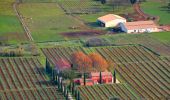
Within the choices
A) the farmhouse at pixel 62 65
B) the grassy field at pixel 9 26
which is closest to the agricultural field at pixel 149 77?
the farmhouse at pixel 62 65

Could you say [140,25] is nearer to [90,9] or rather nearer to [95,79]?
[90,9]

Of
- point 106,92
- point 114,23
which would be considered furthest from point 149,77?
point 114,23

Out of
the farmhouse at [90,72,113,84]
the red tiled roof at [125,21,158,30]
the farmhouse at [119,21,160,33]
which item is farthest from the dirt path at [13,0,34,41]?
the farmhouse at [90,72,113,84]

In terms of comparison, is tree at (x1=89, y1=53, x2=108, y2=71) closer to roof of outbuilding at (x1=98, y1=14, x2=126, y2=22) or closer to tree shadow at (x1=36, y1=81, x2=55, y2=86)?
tree shadow at (x1=36, y1=81, x2=55, y2=86)

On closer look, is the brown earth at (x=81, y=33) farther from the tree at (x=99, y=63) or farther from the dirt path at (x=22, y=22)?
the tree at (x=99, y=63)

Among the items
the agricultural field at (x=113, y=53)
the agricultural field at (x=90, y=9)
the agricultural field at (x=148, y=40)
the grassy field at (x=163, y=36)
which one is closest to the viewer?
the agricultural field at (x=113, y=53)

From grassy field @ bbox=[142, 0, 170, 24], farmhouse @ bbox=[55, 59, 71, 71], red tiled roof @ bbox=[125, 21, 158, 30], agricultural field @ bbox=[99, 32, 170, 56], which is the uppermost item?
farmhouse @ bbox=[55, 59, 71, 71]
